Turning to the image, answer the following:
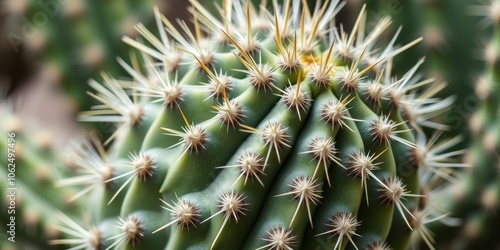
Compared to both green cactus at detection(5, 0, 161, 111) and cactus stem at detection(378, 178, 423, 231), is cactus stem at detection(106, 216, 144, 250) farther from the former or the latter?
green cactus at detection(5, 0, 161, 111)

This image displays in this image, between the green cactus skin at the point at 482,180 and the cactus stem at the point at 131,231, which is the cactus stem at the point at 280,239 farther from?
the green cactus skin at the point at 482,180

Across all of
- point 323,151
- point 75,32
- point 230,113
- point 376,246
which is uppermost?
point 75,32

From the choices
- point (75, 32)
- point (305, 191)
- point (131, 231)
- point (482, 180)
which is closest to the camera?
point (305, 191)

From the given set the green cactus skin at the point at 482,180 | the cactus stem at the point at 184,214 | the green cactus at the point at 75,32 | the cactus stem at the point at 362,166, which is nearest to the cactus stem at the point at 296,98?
the cactus stem at the point at 362,166

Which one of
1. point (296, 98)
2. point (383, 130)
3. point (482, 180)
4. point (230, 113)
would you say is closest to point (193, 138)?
point (230, 113)

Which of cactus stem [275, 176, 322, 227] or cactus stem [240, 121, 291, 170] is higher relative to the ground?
cactus stem [240, 121, 291, 170]

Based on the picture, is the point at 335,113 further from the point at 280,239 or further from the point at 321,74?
the point at 280,239

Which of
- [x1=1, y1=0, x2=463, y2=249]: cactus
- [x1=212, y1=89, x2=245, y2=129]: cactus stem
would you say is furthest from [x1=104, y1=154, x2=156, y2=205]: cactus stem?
[x1=212, y1=89, x2=245, y2=129]: cactus stem
